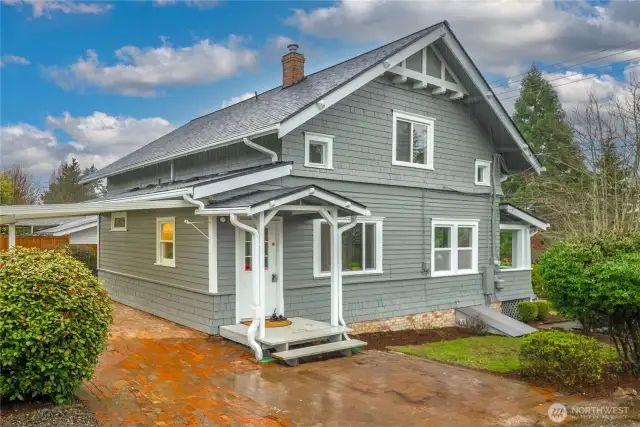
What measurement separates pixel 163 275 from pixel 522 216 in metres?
10.9

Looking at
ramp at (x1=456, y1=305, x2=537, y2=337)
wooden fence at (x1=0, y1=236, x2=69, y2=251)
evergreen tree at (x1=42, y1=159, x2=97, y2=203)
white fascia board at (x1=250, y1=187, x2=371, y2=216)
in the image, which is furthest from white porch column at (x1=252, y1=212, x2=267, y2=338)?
evergreen tree at (x1=42, y1=159, x2=97, y2=203)

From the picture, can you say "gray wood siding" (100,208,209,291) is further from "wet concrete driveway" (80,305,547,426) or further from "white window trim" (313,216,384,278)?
"white window trim" (313,216,384,278)

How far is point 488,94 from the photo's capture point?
1332cm

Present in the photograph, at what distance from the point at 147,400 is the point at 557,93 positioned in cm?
3864

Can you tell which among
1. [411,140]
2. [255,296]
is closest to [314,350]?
[255,296]

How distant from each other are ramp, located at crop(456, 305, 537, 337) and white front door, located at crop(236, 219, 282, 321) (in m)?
6.16

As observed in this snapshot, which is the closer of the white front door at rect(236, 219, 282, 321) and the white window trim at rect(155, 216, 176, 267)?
the white front door at rect(236, 219, 282, 321)

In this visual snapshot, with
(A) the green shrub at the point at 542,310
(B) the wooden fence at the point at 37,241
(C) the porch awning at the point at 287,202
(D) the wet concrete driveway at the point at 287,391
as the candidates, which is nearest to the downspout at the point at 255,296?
(D) the wet concrete driveway at the point at 287,391

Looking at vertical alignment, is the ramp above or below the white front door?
below

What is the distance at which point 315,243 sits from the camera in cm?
1105

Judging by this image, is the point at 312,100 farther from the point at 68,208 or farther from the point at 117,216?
the point at 117,216

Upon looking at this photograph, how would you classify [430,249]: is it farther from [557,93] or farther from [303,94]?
[557,93]

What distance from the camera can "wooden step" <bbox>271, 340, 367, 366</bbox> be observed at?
814 centimetres

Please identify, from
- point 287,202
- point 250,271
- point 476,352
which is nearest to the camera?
point 287,202
